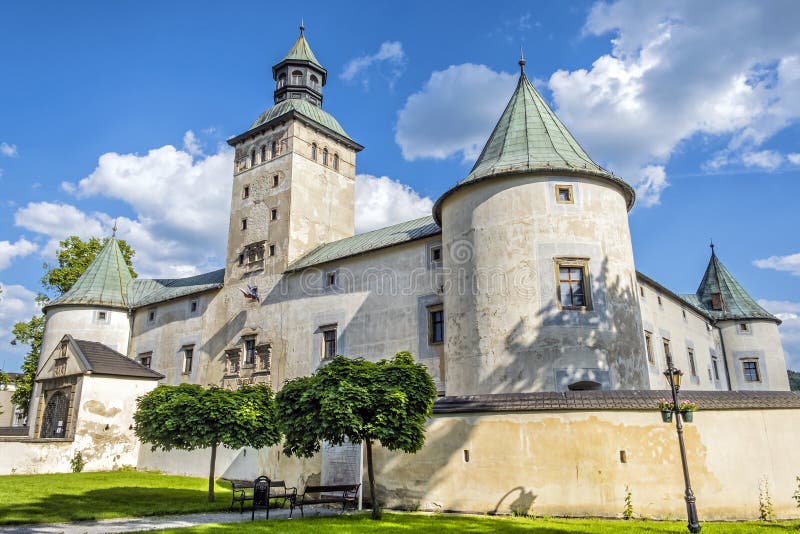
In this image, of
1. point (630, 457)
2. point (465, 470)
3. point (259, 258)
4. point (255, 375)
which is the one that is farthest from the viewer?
point (259, 258)

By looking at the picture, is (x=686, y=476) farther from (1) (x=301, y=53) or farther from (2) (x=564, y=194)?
(1) (x=301, y=53)

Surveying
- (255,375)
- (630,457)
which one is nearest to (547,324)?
(630,457)

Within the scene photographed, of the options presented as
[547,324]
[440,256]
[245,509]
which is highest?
[440,256]

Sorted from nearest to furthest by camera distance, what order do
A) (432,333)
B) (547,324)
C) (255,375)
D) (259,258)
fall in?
(547,324), (432,333), (255,375), (259,258)

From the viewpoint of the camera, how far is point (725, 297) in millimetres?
43062

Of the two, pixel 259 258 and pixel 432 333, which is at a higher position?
pixel 259 258

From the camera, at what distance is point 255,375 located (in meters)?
31.5

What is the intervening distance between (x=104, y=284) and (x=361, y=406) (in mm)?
31750

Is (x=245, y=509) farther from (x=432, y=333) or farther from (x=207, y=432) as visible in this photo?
(x=432, y=333)

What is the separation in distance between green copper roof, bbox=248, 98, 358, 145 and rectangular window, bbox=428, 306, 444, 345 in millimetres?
16901

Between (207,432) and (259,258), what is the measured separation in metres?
17.6

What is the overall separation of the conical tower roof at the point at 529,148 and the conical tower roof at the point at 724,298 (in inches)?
966

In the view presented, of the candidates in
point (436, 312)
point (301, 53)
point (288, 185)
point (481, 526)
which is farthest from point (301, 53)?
point (481, 526)

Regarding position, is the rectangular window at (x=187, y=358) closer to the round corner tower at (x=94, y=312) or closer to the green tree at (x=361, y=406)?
the round corner tower at (x=94, y=312)
